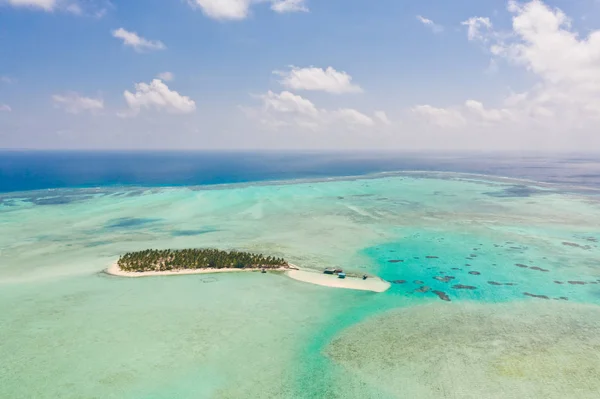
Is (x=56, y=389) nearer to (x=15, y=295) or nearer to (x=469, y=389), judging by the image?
(x=15, y=295)

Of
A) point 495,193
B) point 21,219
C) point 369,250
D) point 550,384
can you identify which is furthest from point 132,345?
point 495,193

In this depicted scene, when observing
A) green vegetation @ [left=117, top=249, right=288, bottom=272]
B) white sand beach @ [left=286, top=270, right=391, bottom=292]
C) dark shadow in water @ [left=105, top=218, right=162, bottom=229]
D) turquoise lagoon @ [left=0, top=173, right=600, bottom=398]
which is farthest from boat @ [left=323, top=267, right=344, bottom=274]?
dark shadow in water @ [left=105, top=218, right=162, bottom=229]

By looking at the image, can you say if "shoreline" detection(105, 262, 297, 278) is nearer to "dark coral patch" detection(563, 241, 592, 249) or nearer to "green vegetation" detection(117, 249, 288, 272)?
"green vegetation" detection(117, 249, 288, 272)

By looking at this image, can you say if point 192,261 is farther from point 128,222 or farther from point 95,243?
point 128,222

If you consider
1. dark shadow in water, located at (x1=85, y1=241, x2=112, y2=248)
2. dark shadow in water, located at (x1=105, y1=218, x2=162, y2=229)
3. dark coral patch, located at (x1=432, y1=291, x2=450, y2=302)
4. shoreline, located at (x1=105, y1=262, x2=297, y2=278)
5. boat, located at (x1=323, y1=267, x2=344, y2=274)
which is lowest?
dark coral patch, located at (x1=432, y1=291, x2=450, y2=302)

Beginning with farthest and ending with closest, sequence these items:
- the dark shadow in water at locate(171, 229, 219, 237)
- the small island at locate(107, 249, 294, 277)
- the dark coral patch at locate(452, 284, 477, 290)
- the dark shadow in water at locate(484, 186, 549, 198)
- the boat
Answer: the dark shadow in water at locate(484, 186, 549, 198)
the dark shadow in water at locate(171, 229, 219, 237)
the small island at locate(107, 249, 294, 277)
the boat
the dark coral patch at locate(452, 284, 477, 290)
